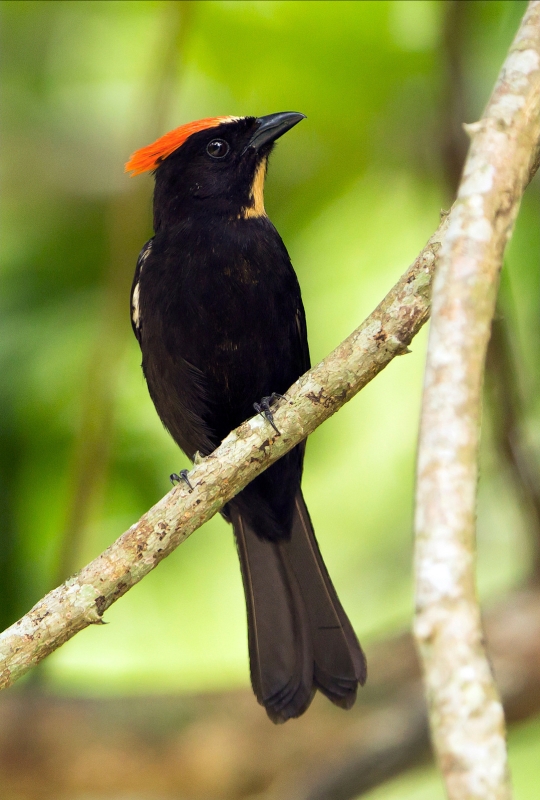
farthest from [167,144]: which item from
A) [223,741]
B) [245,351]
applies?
[223,741]

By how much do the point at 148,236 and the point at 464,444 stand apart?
3.41 metres

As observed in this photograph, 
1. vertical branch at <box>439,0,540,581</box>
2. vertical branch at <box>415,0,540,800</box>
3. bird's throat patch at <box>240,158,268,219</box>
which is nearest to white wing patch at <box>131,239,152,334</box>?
bird's throat patch at <box>240,158,268,219</box>

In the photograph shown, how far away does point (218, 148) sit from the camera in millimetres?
3791

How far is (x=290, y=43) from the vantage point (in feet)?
14.6

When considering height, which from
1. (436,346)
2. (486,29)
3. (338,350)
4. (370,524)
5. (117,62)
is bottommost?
(436,346)

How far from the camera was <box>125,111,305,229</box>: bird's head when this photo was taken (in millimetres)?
3709

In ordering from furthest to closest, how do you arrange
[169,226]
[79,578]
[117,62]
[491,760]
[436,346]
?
[117,62]
[169,226]
[79,578]
[436,346]
[491,760]

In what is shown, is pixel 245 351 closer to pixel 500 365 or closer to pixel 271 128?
pixel 271 128

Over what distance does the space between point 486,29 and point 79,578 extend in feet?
11.0

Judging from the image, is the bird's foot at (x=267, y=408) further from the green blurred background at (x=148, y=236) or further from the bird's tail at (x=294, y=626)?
the green blurred background at (x=148, y=236)

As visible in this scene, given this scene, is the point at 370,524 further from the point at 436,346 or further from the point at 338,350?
the point at 436,346

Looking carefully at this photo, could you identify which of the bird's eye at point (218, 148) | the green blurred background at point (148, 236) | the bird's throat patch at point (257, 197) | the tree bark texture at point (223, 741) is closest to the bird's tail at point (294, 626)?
the tree bark texture at point (223, 741)

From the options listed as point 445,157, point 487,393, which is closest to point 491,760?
point 487,393

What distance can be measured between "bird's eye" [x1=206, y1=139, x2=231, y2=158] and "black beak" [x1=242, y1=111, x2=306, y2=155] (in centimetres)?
9
